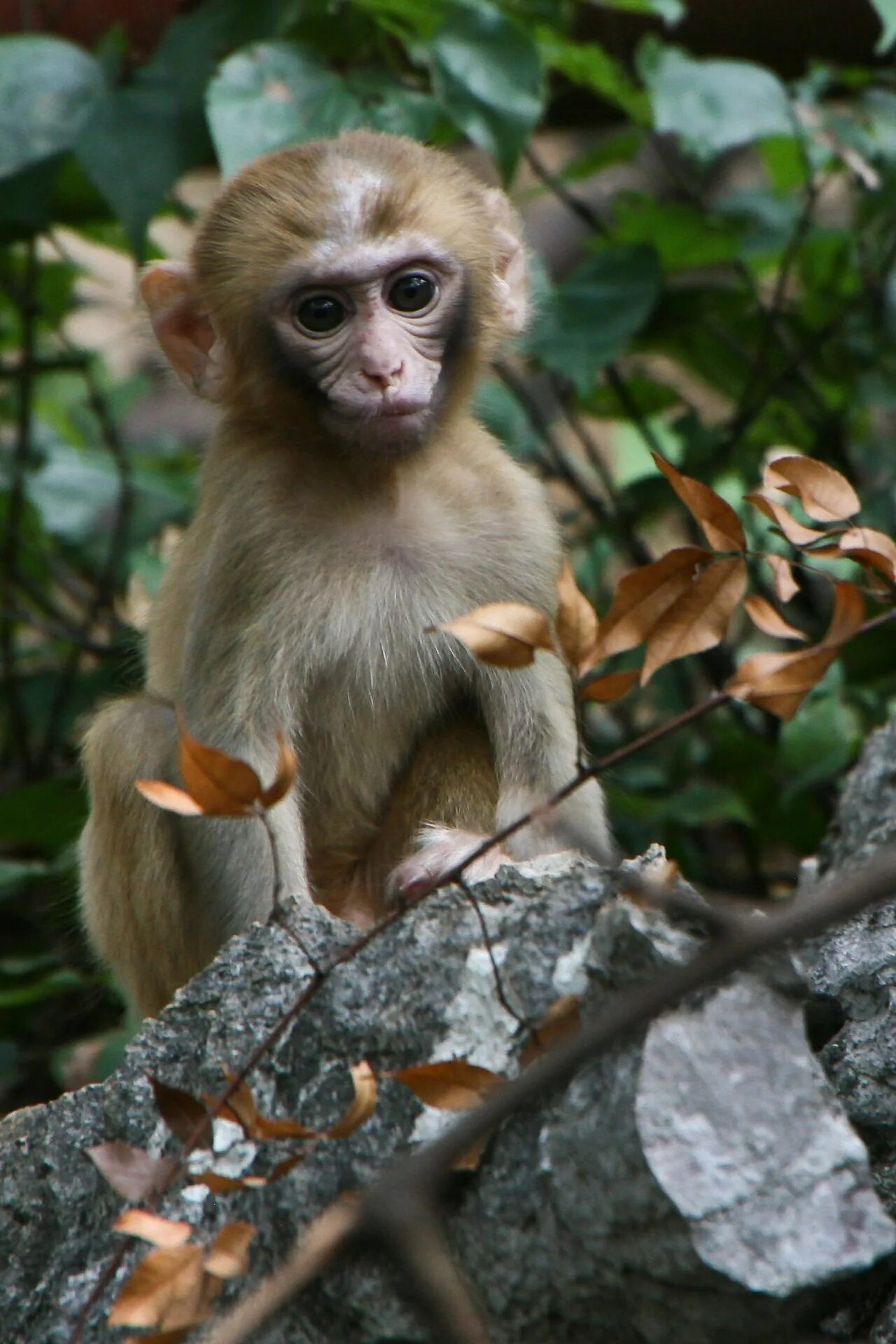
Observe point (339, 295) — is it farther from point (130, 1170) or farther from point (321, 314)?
point (130, 1170)

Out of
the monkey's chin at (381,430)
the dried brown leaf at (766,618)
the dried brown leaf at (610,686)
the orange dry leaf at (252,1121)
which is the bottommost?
the monkey's chin at (381,430)

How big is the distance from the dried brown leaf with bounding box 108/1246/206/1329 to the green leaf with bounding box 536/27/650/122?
4.13m

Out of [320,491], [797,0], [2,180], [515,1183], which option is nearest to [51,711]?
[2,180]

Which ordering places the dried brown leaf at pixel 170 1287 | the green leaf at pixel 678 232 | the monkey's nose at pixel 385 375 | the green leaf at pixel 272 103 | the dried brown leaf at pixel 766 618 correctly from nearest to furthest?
the dried brown leaf at pixel 170 1287, the dried brown leaf at pixel 766 618, the monkey's nose at pixel 385 375, the green leaf at pixel 272 103, the green leaf at pixel 678 232

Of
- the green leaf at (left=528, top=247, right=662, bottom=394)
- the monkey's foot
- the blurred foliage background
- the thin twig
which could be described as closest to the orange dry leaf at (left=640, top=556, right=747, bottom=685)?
the monkey's foot

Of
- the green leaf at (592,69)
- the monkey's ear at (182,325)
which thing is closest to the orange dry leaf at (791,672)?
the monkey's ear at (182,325)

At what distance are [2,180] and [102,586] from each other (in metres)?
1.58

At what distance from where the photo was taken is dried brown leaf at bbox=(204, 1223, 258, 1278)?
2176 millimetres

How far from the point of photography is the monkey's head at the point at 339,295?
153 inches

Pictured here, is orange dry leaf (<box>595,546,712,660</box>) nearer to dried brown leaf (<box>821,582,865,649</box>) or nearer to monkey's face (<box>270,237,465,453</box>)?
dried brown leaf (<box>821,582,865,649</box>)

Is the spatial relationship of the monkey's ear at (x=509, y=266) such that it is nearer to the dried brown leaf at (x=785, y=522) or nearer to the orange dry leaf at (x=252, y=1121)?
the dried brown leaf at (x=785, y=522)

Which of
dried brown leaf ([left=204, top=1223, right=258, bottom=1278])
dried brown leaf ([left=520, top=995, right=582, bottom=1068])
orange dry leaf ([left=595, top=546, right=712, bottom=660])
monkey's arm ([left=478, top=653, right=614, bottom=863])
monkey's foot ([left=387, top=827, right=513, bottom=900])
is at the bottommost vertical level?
monkey's arm ([left=478, top=653, right=614, bottom=863])

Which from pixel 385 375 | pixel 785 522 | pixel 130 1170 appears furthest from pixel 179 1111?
pixel 385 375

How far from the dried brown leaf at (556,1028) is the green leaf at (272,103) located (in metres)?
2.99
